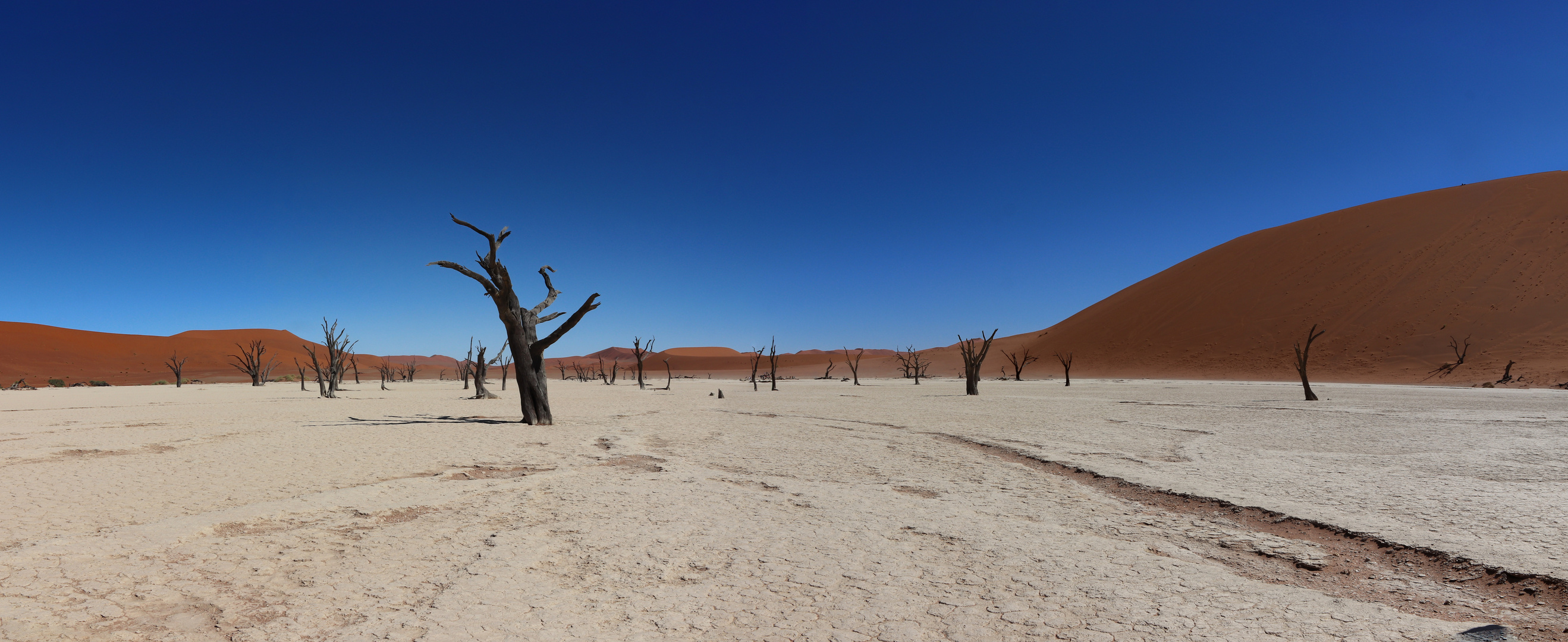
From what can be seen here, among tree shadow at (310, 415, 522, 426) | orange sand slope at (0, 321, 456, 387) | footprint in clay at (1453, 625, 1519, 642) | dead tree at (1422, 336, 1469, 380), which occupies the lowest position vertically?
footprint in clay at (1453, 625, 1519, 642)

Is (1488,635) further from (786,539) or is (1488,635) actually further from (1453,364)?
(1453,364)

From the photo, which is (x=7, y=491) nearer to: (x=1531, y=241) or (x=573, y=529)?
(x=573, y=529)

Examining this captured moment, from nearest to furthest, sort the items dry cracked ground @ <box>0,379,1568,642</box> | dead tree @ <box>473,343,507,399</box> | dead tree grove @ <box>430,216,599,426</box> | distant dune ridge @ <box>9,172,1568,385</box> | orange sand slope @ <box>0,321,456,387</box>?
dry cracked ground @ <box>0,379,1568,642</box> → dead tree grove @ <box>430,216,599,426</box> → dead tree @ <box>473,343,507,399</box> → distant dune ridge @ <box>9,172,1568,385</box> → orange sand slope @ <box>0,321,456,387</box>

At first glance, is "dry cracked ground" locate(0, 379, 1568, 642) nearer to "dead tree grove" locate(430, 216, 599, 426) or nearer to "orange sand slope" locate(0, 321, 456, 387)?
"dead tree grove" locate(430, 216, 599, 426)

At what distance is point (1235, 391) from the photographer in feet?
95.6

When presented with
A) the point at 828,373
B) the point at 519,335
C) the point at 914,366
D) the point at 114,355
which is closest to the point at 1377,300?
the point at 914,366

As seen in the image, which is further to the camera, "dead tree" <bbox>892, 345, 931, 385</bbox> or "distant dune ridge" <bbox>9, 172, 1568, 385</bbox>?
"dead tree" <bbox>892, 345, 931, 385</bbox>

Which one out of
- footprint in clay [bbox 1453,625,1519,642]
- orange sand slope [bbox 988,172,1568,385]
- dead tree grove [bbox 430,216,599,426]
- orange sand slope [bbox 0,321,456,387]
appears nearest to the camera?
footprint in clay [bbox 1453,625,1519,642]

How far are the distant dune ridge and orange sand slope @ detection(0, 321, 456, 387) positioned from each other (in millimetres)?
462

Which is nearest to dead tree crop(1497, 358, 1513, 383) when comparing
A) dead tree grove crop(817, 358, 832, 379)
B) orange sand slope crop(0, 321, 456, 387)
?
dead tree grove crop(817, 358, 832, 379)

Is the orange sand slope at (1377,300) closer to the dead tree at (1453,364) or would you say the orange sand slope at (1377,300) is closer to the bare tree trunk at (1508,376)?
the dead tree at (1453,364)

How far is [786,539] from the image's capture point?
508 cm

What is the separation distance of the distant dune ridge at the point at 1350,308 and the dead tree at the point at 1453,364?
45 cm

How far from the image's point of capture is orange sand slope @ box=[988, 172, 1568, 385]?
3859 cm
